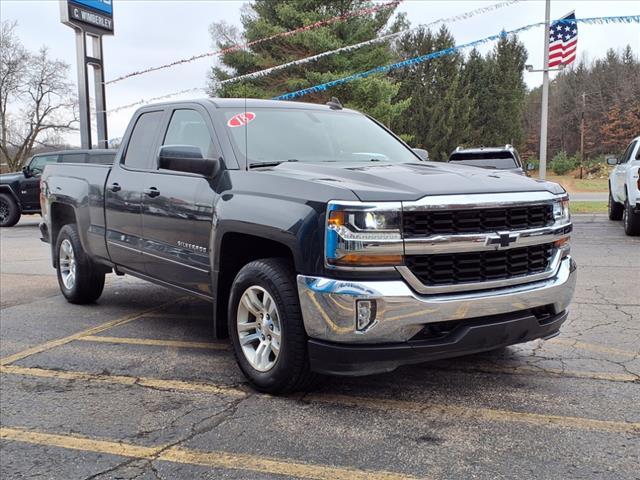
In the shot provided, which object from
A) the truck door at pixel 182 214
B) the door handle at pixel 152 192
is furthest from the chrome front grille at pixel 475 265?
the door handle at pixel 152 192

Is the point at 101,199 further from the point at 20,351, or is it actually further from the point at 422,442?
the point at 422,442

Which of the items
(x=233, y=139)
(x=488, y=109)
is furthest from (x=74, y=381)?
(x=488, y=109)

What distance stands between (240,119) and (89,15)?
18966mm

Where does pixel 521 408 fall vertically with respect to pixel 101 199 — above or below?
below

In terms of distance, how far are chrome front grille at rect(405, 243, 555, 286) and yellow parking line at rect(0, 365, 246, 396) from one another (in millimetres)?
1416

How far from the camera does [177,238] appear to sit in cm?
463

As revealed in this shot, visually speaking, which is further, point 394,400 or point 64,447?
point 394,400

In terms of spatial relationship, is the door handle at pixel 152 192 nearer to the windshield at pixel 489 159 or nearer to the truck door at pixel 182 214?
the truck door at pixel 182 214

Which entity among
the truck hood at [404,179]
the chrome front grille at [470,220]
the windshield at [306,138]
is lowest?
the chrome front grille at [470,220]

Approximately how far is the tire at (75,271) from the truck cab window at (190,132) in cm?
189

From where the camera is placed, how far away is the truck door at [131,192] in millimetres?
5188

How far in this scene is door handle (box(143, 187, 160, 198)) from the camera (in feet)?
15.9

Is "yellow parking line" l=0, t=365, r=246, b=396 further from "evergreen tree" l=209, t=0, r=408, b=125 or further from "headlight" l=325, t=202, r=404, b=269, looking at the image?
"evergreen tree" l=209, t=0, r=408, b=125

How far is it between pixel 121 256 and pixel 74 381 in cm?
152
